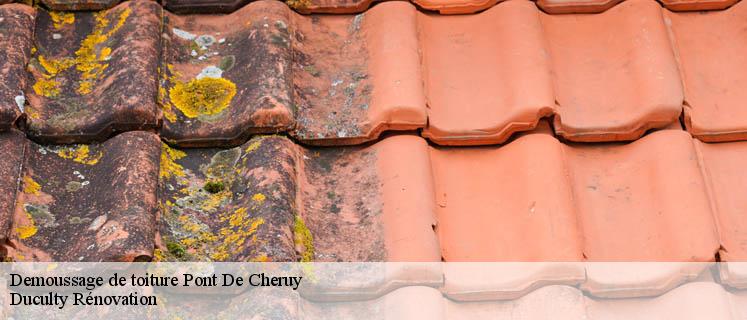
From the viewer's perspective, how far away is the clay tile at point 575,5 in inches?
96.0

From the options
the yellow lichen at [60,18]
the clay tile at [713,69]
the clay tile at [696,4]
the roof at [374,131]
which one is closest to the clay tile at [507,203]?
the roof at [374,131]

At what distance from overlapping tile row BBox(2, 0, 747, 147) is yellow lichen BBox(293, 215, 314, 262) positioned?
24 cm

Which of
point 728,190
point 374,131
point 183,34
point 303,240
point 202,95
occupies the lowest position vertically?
point 303,240

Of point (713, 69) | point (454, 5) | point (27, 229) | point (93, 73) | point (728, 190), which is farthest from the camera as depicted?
point (454, 5)

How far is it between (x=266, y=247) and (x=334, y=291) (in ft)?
0.49

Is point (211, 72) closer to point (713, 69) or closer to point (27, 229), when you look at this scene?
point (27, 229)

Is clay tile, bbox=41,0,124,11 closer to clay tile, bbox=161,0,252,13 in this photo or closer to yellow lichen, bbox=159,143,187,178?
clay tile, bbox=161,0,252,13

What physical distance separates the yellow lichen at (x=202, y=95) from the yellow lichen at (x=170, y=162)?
0.09 meters

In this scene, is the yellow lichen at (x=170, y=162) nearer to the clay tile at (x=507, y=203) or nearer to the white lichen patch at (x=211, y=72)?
the white lichen patch at (x=211, y=72)

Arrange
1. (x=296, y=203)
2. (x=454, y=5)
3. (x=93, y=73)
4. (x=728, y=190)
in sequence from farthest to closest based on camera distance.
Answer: (x=454, y=5), (x=93, y=73), (x=728, y=190), (x=296, y=203)

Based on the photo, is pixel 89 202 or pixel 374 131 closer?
pixel 89 202

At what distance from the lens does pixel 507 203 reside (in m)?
2.04

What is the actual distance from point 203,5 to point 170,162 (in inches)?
20.4

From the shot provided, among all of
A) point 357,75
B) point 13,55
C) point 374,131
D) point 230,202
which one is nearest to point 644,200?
point 374,131
